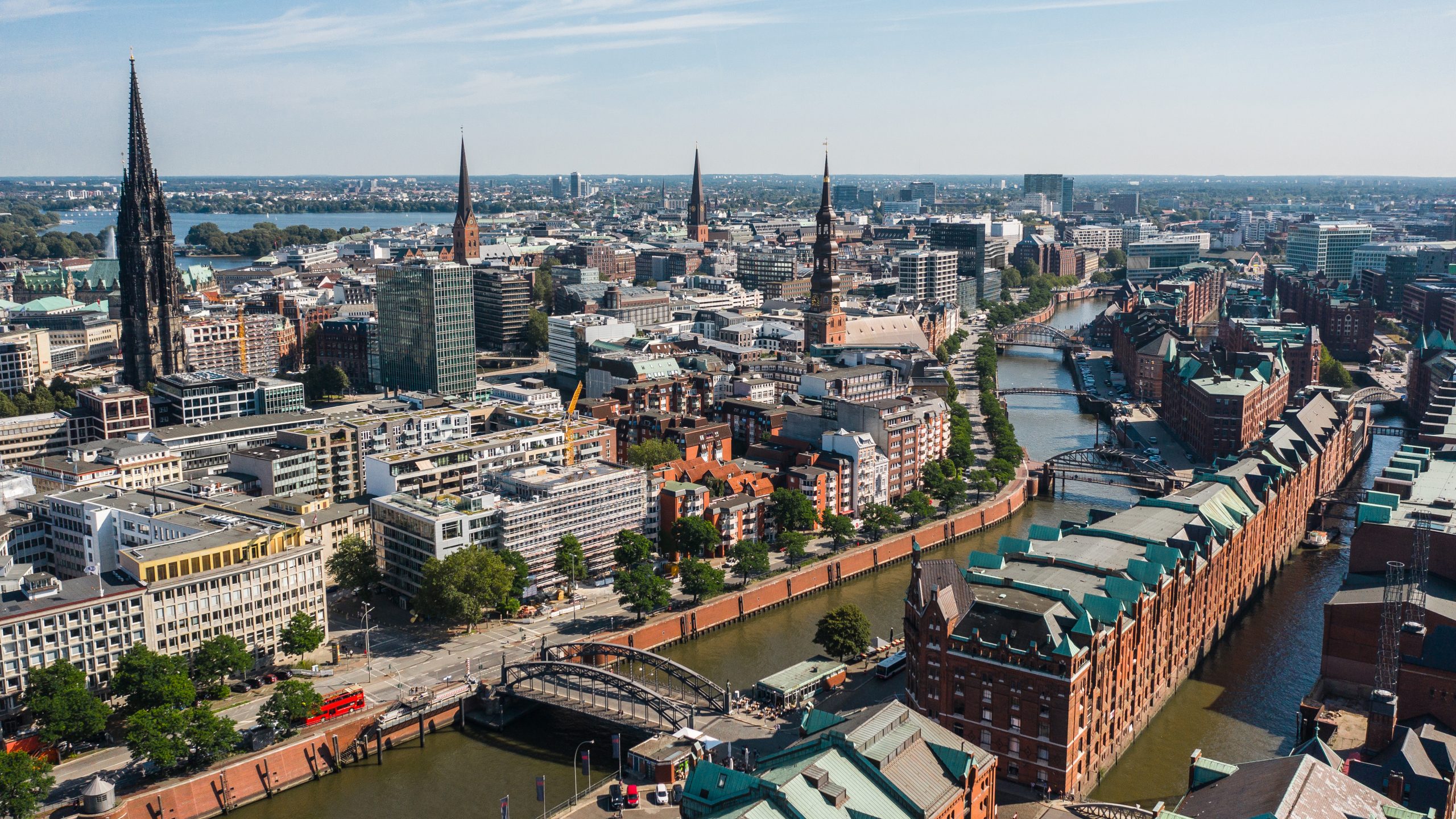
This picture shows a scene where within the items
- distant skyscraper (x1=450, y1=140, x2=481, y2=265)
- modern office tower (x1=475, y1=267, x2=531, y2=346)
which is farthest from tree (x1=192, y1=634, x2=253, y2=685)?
distant skyscraper (x1=450, y1=140, x2=481, y2=265)

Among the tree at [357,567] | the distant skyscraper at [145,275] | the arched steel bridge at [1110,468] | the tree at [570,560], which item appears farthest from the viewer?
the distant skyscraper at [145,275]

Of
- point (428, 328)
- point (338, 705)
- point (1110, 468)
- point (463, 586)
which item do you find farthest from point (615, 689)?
point (428, 328)

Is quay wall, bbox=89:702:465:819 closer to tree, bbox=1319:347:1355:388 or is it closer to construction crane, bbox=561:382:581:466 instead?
construction crane, bbox=561:382:581:466

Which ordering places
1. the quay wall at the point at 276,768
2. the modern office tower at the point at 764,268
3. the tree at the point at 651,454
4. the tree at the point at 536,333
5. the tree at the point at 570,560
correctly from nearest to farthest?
the quay wall at the point at 276,768, the tree at the point at 570,560, the tree at the point at 651,454, the tree at the point at 536,333, the modern office tower at the point at 764,268

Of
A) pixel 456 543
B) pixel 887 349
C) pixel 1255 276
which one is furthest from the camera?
pixel 1255 276

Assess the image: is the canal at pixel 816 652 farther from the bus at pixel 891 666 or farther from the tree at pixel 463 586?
the tree at pixel 463 586

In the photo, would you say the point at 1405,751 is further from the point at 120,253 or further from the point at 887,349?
the point at 120,253

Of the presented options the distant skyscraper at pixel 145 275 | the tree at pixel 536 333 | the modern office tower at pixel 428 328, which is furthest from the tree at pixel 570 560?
the tree at pixel 536 333

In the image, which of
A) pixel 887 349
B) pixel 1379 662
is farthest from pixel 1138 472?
pixel 1379 662
